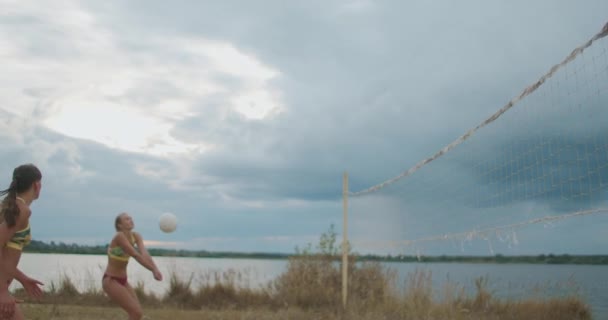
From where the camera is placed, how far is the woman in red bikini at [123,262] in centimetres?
663

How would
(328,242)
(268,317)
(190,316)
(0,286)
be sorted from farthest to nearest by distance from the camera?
(328,242)
(190,316)
(268,317)
(0,286)

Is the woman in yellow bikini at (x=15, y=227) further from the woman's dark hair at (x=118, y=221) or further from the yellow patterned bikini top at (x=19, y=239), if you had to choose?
the woman's dark hair at (x=118, y=221)

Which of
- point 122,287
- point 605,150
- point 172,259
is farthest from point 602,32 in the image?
point 172,259

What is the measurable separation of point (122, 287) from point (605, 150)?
5.58 meters

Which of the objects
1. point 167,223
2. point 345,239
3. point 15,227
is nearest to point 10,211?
point 15,227

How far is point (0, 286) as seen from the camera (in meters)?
4.39

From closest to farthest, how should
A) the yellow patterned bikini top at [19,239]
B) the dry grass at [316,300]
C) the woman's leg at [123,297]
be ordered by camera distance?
the yellow patterned bikini top at [19,239]
the woman's leg at [123,297]
the dry grass at [316,300]

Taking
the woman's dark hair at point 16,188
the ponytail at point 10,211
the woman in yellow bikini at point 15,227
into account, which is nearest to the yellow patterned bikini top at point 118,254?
the woman in yellow bikini at point 15,227

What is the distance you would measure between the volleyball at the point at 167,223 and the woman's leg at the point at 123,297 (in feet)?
8.92

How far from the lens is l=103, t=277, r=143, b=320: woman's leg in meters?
6.62

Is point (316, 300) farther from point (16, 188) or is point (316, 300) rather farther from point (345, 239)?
point (16, 188)

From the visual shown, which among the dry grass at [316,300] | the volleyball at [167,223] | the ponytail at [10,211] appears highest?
the volleyball at [167,223]

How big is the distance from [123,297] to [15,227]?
242 cm

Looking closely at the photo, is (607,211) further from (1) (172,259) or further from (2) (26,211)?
(1) (172,259)
